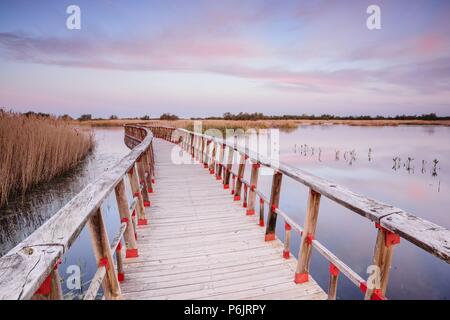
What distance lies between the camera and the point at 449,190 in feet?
36.9

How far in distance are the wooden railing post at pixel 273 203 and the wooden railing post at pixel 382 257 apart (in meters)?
1.84

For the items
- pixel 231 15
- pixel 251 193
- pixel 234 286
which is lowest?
pixel 234 286

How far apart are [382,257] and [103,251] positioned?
2105 mm

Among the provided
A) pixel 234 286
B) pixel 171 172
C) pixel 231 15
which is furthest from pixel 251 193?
pixel 231 15

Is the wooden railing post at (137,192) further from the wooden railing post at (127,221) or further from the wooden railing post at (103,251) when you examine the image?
the wooden railing post at (103,251)

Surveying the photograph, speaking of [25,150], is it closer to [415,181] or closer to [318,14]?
[318,14]

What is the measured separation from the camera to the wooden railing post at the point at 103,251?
6.80 feet

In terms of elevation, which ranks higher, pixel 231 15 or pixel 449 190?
pixel 231 15

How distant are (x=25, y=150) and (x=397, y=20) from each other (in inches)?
537

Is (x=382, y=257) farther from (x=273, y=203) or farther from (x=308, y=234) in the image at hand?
(x=273, y=203)

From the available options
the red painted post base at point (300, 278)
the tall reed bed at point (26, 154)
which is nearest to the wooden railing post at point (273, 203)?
the red painted post base at point (300, 278)

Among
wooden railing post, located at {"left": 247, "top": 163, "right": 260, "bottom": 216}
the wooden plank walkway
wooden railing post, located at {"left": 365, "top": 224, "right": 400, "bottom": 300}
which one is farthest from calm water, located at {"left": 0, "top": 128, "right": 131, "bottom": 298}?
wooden railing post, located at {"left": 365, "top": 224, "right": 400, "bottom": 300}
